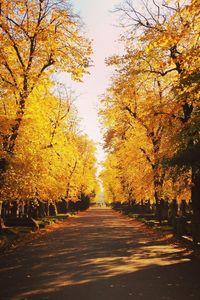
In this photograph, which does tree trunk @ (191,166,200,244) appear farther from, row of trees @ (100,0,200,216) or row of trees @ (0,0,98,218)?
row of trees @ (0,0,98,218)

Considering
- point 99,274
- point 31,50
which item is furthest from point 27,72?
point 99,274

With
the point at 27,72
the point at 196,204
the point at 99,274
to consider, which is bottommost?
the point at 99,274

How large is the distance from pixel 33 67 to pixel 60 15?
290 cm

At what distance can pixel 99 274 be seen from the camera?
11898mm

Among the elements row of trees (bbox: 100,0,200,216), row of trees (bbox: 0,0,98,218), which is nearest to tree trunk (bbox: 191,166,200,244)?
row of trees (bbox: 100,0,200,216)

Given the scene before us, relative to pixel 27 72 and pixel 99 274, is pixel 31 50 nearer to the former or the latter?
pixel 27 72

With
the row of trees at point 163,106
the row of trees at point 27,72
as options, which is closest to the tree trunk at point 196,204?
the row of trees at point 163,106

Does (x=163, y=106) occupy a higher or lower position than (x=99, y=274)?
higher

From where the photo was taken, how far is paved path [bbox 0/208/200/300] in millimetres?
9523

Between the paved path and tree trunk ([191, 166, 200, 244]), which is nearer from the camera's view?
the paved path

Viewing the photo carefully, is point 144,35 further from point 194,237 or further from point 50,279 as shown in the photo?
point 50,279

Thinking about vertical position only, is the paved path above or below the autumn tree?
below

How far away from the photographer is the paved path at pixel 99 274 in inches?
375

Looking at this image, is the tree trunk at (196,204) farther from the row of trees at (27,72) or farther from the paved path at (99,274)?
the row of trees at (27,72)
